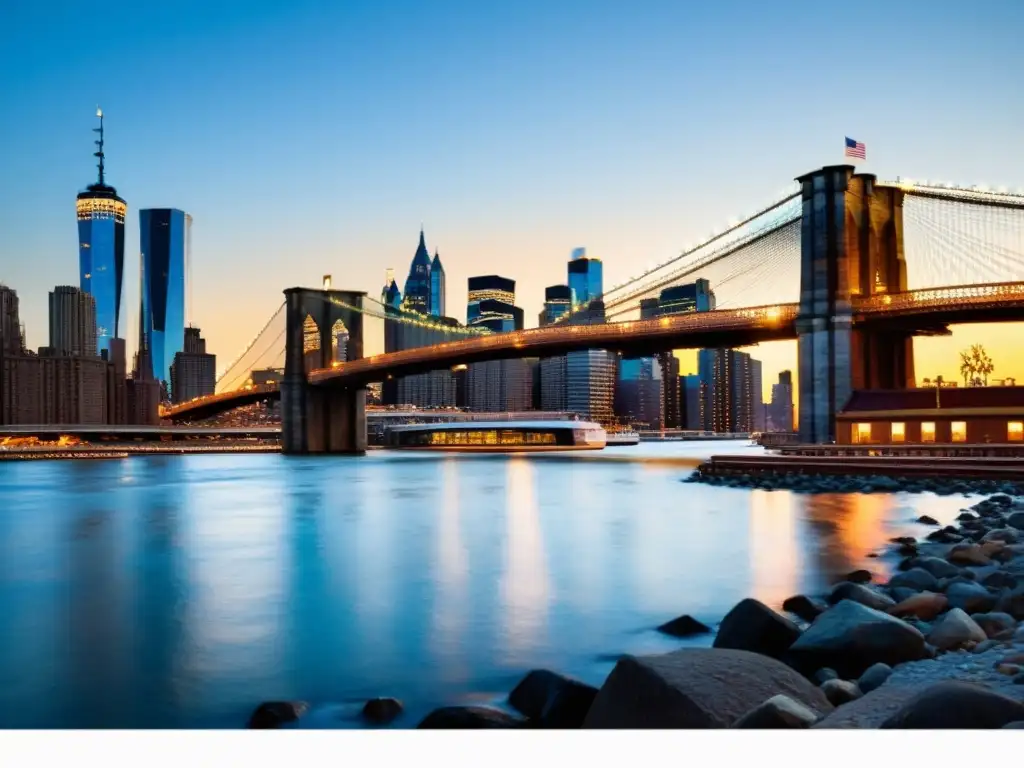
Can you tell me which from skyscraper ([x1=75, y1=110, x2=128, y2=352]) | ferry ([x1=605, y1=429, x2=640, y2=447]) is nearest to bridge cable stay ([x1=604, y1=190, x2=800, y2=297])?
skyscraper ([x1=75, y1=110, x2=128, y2=352])

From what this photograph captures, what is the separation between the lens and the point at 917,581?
10.3 meters

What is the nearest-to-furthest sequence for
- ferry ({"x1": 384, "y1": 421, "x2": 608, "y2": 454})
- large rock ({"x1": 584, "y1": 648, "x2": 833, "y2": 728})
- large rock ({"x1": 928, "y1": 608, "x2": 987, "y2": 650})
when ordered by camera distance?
large rock ({"x1": 584, "y1": 648, "x2": 833, "y2": 728}) → large rock ({"x1": 928, "y1": 608, "x2": 987, "y2": 650}) → ferry ({"x1": 384, "y1": 421, "x2": 608, "y2": 454})

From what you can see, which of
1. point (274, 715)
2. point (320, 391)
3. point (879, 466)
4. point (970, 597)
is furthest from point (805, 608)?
point (320, 391)

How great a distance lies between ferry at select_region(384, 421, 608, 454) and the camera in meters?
95.6

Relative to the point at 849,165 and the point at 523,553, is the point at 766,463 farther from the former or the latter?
the point at 523,553

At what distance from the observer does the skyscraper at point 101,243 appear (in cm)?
2089

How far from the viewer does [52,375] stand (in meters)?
47.7

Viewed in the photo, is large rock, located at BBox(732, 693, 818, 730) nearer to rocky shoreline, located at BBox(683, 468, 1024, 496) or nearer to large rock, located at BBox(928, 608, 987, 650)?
large rock, located at BBox(928, 608, 987, 650)

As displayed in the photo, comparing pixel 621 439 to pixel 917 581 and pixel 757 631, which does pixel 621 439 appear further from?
pixel 757 631

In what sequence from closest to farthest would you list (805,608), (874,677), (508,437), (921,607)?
(874,677)
(921,607)
(805,608)
(508,437)

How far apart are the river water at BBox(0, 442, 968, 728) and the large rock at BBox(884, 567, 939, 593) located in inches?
63.0

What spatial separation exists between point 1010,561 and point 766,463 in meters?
23.4

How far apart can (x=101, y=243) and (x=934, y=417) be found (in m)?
31.2

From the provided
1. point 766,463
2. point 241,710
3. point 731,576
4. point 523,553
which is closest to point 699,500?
point 766,463
